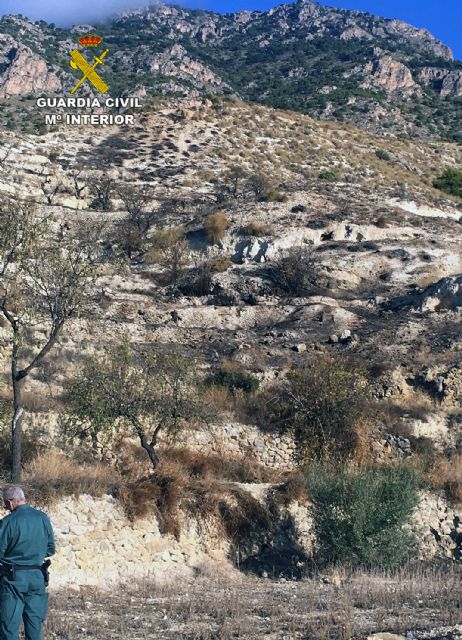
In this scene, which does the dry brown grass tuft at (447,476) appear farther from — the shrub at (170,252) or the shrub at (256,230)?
the shrub at (256,230)

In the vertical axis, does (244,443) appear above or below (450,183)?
below

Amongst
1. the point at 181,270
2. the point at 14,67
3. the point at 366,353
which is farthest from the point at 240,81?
the point at 366,353

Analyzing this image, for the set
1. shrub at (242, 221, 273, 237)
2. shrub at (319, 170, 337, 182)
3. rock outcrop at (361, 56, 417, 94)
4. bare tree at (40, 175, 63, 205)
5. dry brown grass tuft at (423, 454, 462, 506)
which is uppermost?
rock outcrop at (361, 56, 417, 94)

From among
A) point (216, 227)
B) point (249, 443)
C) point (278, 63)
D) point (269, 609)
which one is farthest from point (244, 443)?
point (278, 63)

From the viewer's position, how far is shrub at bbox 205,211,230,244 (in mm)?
36812

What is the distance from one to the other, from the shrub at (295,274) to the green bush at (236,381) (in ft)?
33.9

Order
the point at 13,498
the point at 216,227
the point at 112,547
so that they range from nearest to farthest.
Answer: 1. the point at 13,498
2. the point at 112,547
3. the point at 216,227

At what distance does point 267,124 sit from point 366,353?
48.0m

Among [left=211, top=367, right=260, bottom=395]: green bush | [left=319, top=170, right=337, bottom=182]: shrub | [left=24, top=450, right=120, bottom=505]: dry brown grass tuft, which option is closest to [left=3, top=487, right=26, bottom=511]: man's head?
[left=24, top=450, right=120, bottom=505]: dry brown grass tuft

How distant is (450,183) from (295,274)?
3174cm

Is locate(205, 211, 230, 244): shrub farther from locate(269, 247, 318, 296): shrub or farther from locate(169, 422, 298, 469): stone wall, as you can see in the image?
locate(169, 422, 298, 469): stone wall

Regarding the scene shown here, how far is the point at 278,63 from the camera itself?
388 feet

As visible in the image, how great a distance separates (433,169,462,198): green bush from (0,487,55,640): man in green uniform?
176 feet

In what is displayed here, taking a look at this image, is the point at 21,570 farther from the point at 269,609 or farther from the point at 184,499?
the point at 184,499
